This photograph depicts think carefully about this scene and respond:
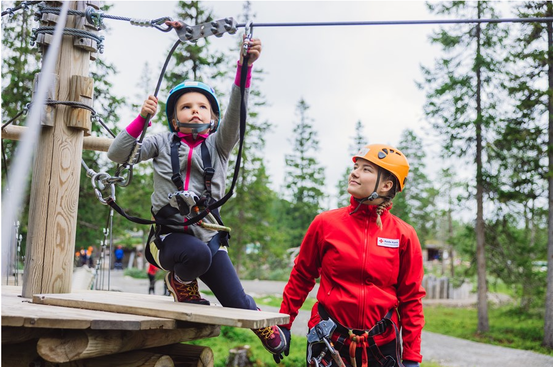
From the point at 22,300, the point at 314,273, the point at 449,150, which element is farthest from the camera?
the point at 449,150

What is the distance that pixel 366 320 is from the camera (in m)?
3.44

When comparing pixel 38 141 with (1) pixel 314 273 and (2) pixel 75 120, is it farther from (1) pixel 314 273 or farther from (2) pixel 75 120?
(1) pixel 314 273

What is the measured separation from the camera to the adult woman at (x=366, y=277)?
3.45 meters

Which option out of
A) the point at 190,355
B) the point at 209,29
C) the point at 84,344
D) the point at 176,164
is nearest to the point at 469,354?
the point at 190,355

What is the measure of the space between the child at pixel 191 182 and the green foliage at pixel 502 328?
1480cm

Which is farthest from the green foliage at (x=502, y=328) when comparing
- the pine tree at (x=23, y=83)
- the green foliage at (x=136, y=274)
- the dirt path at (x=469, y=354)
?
the green foliage at (x=136, y=274)

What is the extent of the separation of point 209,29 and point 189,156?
0.80 meters

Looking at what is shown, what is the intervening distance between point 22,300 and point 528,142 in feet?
53.6

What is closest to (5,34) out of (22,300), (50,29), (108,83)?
(108,83)

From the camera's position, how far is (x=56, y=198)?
390cm

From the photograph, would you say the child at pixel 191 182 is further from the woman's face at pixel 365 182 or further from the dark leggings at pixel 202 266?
the woman's face at pixel 365 182

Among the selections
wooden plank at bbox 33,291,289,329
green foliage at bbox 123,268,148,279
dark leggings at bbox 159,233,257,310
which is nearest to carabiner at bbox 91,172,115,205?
dark leggings at bbox 159,233,257,310

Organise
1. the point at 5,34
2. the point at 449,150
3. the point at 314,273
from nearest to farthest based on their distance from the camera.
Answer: the point at 314,273, the point at 5,34, the point at 449,150

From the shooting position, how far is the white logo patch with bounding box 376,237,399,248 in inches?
140
